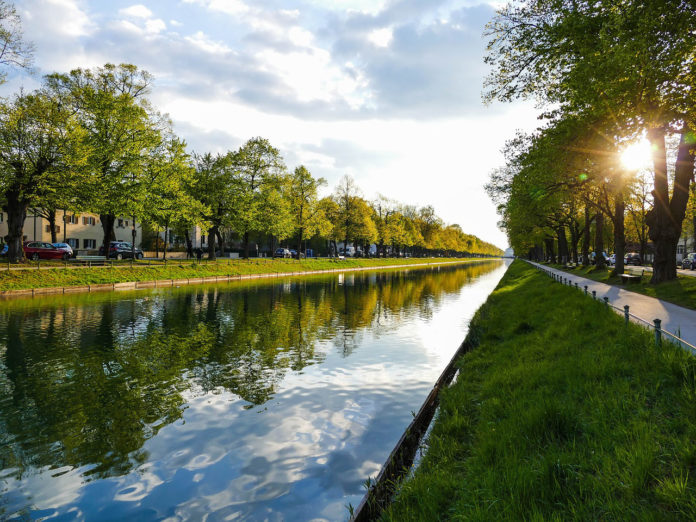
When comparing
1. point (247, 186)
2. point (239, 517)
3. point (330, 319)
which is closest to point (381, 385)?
point (239, 517)

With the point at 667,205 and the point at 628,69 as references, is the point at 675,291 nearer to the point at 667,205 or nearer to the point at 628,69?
the point at 667,205

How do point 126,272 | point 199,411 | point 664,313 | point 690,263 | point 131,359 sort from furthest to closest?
1. point 690,263
2. point 126,272
3. point 664,313
4. point 131,359
5. point 199,411

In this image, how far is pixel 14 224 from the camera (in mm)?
34438

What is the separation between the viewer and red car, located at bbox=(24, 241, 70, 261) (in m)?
41.8

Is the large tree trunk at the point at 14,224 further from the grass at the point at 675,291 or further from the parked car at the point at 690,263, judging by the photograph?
the parked car at the point at 690,263

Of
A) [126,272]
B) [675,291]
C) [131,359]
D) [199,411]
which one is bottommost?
[199,411]

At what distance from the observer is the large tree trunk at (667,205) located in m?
21.0

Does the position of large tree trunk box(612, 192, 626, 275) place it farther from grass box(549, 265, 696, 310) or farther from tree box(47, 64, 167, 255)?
tree box(47, 64, 167, 255)

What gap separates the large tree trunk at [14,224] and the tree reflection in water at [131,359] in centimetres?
1092

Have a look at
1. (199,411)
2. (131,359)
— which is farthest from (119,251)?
(199,411)

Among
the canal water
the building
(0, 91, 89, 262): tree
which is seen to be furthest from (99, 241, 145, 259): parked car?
the canal water

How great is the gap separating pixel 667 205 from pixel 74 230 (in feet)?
286

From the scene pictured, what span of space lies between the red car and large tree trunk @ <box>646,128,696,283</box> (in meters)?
52.2

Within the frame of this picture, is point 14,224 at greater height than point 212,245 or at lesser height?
greater
